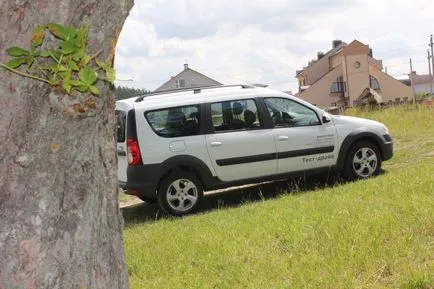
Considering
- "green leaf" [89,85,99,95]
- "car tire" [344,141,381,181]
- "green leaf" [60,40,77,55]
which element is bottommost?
"car tire" [344,141,381,181]

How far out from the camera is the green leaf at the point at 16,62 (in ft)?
5.88

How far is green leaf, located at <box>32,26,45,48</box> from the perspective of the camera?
1.80 metres

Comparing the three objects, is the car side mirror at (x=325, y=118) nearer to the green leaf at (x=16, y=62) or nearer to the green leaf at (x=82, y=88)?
the green leaf at (x=82, y=88)

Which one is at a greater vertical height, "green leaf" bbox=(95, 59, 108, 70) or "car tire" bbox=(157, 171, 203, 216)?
"green leaf" bbox=(95, 59, 108, 70)

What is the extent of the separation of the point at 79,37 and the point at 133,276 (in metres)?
3.64

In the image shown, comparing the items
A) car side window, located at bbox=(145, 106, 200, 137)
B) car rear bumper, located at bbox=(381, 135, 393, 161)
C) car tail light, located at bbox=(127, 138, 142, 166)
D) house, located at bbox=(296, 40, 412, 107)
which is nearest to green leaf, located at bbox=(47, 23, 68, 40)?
car tail light, located at bbox=(127, 138, 142, 166)

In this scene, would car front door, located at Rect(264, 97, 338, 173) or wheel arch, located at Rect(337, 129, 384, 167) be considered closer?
car front door, located at Rect(264, 97, 338, 173)

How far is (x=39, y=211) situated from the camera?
72.4 inches

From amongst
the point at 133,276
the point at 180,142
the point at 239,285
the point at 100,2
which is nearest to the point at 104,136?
the point at 100,2

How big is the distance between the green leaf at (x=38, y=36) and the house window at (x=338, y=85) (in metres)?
74.9

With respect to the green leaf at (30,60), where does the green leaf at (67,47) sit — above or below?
above

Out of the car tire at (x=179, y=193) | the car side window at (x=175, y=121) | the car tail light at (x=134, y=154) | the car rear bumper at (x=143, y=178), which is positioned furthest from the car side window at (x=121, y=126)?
Result: the car tire at (x=179, y=193)

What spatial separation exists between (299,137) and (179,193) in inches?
84.5

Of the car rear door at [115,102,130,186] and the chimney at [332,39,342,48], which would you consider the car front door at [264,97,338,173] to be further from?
the chimney at [332,39,342,48]
